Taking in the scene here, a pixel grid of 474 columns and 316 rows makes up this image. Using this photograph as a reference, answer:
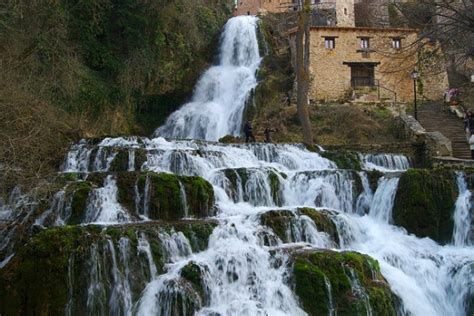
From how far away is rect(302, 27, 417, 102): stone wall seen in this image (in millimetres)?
28078

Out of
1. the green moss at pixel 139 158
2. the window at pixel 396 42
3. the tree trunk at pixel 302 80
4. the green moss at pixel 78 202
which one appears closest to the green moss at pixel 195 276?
the green moss at pixel 78 202

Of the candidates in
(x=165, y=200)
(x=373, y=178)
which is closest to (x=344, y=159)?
(x=373, y=178)

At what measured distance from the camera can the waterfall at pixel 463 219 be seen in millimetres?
12648

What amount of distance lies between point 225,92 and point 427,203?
15.1m

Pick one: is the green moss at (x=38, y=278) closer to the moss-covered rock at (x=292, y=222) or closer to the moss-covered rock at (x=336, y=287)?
the moss-covered rock at (x=336, y=287)

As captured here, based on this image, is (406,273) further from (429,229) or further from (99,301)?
(99,301)

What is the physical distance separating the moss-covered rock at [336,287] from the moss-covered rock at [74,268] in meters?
1.90

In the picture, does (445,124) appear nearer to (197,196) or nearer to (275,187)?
(275,187)

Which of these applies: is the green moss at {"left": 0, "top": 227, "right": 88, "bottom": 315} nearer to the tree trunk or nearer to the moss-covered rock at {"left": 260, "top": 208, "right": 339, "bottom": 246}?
the moss-covered rock at {"left": 260, "top": 208, "right": 339, "bottom": 246}

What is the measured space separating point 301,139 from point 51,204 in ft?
46.6

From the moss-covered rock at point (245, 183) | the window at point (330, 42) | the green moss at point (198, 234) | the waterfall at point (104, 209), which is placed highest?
the window at point (330, 42)

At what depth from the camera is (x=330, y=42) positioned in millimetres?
28641

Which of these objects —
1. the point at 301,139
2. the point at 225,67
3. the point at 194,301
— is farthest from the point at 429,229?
the point at 225,67

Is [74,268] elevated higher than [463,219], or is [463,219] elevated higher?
[463,219]
